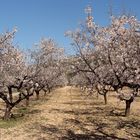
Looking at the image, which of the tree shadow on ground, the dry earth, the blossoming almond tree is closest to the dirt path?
the dry earth

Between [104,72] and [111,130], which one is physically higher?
[104,72]

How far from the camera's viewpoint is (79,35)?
1262 inches

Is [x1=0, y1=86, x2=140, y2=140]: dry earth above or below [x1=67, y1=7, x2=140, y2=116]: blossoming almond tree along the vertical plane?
below

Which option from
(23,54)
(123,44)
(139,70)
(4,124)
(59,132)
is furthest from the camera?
(23,54)

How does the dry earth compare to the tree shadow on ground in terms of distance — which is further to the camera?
the dry earth

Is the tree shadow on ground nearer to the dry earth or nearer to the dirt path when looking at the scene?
the dry earth

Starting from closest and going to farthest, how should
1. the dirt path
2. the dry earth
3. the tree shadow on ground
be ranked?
the tree shadow on ground
the dirt path
the dry earth

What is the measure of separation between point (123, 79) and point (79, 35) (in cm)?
990

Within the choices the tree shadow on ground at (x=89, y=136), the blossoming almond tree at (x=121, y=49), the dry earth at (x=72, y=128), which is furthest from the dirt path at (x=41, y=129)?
the blossoming almond tree at (x=121, y=49)

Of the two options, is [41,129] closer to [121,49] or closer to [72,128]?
[72,128]

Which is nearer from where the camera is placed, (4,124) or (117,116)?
(4,124)

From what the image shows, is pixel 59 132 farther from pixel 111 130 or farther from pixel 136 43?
pixel 136 43

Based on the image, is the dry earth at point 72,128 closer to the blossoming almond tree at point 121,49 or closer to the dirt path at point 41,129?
the dirt path at point 41,129

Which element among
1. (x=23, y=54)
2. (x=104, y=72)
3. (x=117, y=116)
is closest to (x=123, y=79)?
(x=104, y=72)
